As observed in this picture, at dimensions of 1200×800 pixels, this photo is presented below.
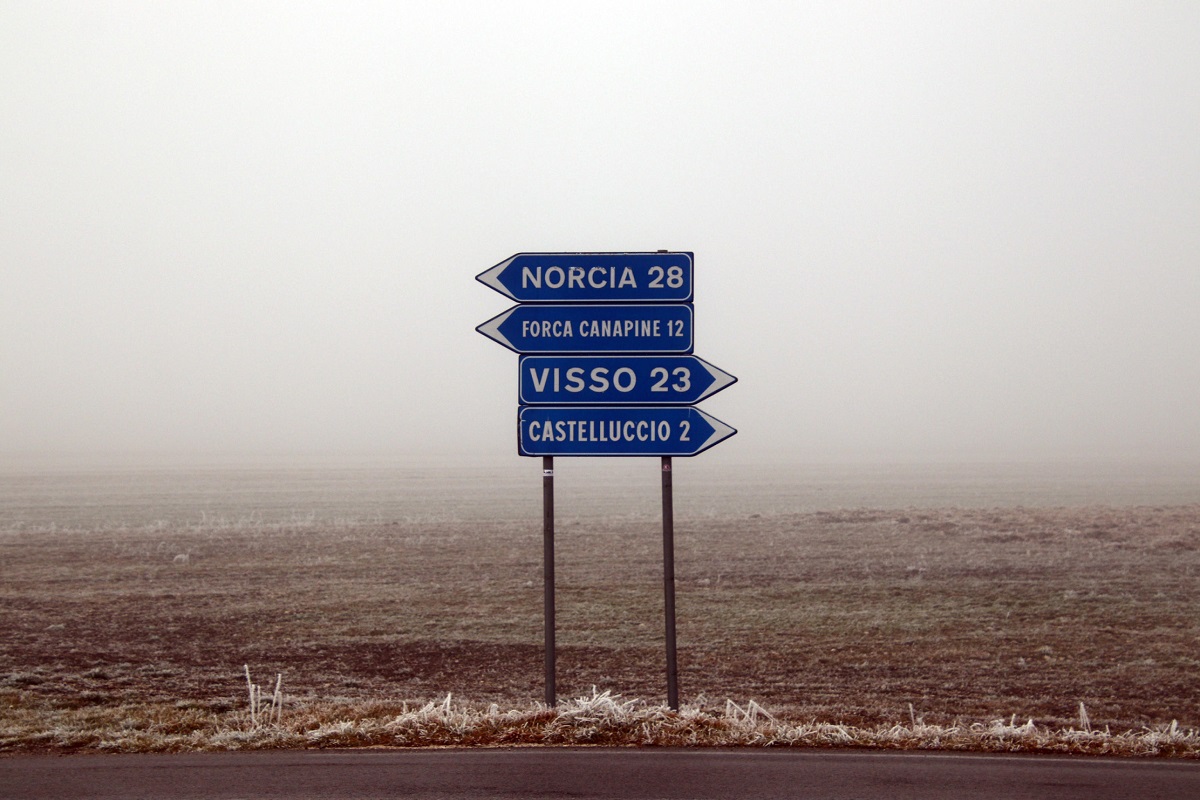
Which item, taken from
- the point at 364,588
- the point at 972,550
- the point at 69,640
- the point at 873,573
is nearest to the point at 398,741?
the point at 69,640

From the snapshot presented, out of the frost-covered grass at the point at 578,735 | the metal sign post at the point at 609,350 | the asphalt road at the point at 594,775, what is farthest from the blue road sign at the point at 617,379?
the asphalt road at the point at 594,775

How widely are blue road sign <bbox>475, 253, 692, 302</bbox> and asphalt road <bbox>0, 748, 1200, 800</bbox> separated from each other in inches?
152

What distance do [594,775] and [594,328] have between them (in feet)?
12.8

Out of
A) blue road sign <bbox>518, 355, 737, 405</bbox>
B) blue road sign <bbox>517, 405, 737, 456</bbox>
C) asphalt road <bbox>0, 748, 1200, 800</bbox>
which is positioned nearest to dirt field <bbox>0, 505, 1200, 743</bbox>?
asphalt road <bbox>0, 748, 1200, 800</bbox>

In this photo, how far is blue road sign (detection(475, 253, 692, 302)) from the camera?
8430 millimetres

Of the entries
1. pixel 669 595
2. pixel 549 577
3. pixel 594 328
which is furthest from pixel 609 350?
pixel 669 595

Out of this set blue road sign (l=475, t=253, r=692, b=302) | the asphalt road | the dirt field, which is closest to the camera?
the asphalt road

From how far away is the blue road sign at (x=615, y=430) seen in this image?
27.7ft

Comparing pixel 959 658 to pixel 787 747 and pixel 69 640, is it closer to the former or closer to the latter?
pixel 787 747

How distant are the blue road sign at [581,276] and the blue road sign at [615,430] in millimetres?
1014

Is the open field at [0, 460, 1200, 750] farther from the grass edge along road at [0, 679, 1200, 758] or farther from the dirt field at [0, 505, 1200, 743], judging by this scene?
the grass edge along road at [0, 679, 1200, 758]

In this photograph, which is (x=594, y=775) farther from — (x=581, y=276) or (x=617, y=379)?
(x=581, y=276)

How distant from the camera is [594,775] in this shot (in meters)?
6.16

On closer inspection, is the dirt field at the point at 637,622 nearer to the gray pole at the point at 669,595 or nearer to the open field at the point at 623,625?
the open field at the point at 623,625
